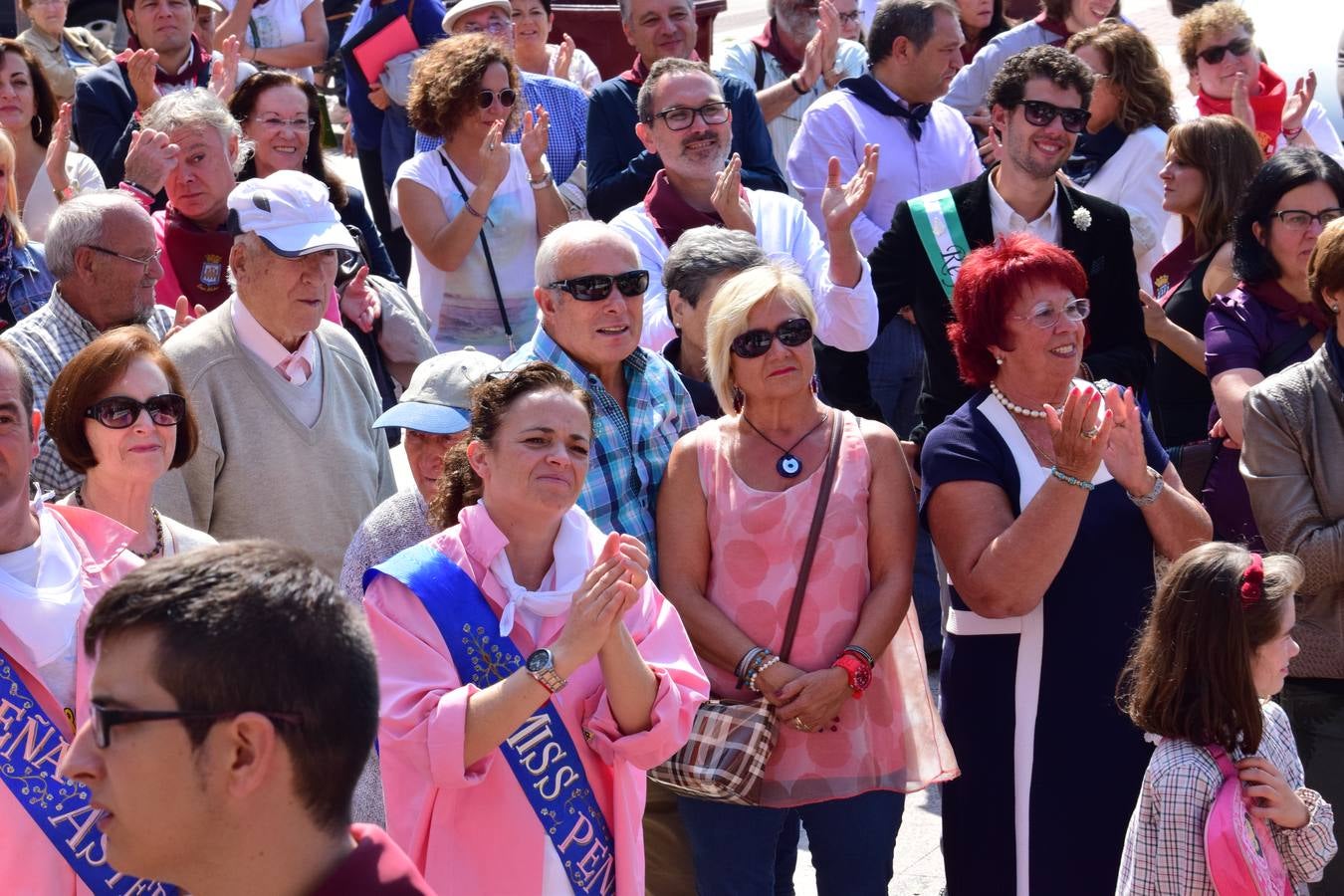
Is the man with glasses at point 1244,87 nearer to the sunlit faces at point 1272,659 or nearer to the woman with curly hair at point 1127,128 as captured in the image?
the woman with curly hair at point 1127,128

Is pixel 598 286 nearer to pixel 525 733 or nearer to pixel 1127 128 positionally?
pixel 525 733

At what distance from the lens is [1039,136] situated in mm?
5645

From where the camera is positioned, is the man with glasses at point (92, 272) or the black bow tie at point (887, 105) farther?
the black bow tie at point (887, 105)

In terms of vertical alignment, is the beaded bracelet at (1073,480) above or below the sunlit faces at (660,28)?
below

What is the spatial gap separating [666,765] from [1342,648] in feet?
6.19

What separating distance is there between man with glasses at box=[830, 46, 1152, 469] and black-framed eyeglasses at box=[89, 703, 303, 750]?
11.9 feet

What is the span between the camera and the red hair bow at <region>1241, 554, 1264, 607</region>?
3.77m

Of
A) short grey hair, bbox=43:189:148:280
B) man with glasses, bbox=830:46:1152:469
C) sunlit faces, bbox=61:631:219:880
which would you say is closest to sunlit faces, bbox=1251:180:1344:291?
man with glasses, bbox=830:46:1152:469

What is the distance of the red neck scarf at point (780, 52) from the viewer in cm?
852

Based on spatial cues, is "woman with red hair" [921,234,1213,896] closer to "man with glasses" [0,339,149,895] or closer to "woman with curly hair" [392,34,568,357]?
"man with glasses" [0,339,149,895]

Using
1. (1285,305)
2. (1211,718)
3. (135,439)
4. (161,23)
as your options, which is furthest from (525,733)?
(161,23)

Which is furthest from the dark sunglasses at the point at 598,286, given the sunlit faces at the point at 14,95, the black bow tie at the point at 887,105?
the sunlit faces at the point at 14,95

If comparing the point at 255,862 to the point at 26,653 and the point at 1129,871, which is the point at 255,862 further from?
the point at 1129,871

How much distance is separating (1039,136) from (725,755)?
8.51ft
